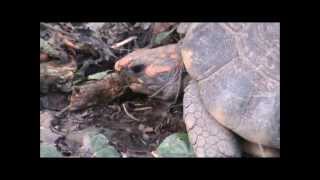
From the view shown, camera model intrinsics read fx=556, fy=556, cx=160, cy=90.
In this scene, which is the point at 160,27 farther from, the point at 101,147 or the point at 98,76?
the point at 101,147

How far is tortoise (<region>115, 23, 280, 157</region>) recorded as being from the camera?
102 inches

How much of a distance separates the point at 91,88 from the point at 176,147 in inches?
21.4

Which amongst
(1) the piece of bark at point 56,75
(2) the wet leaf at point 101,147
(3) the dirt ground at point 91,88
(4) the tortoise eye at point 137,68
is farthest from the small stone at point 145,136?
(1) the piece of bark at point 56,75

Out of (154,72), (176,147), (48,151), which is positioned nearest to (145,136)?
(176,147)

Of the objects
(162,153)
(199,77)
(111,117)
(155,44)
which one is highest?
(155,44)

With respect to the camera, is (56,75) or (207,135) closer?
(207,135)

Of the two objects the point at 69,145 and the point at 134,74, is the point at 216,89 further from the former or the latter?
the point at 69,145

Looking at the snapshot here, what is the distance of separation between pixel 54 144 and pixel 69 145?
8 cm

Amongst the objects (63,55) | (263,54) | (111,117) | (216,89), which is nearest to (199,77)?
(216,89)

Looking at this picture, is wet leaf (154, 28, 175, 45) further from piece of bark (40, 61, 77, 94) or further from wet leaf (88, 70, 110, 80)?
piece of bark (40, 61, 77, 94)

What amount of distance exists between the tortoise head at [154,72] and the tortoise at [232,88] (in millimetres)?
71

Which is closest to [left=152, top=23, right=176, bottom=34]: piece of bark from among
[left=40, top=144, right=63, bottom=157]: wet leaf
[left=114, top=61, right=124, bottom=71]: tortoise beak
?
[left=114, top=61, right=124, bottom=71]: tortoise beak

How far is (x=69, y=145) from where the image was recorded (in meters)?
2.82

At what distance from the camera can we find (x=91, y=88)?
9.46 feet
